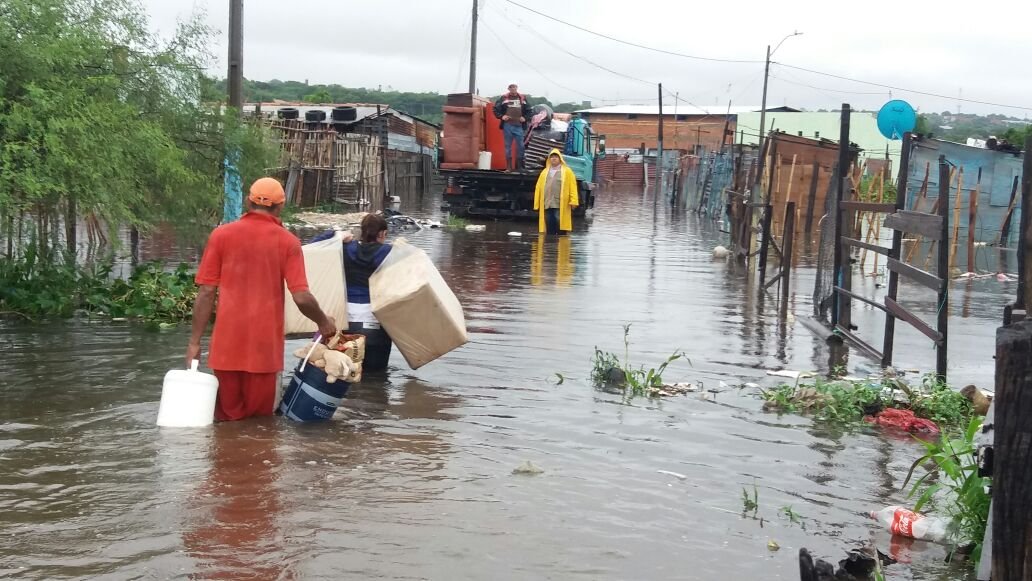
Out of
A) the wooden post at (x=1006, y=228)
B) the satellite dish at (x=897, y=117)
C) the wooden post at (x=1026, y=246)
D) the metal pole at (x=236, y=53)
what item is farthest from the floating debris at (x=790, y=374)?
the wooden post at (x=1006, y=228)

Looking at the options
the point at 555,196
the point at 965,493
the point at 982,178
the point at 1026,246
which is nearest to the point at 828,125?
the point at 982,178

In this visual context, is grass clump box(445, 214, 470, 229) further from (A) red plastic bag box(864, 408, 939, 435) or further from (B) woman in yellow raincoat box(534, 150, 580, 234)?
(A) red plastic bag box(864, 408, 939, 435)

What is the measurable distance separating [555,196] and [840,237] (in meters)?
13.9

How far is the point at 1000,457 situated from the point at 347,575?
2570mm

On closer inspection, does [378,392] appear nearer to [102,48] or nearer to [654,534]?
[654,534]

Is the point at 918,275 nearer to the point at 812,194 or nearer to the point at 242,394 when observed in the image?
the point at 242,394

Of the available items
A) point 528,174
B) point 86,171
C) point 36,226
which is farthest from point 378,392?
point 528,174

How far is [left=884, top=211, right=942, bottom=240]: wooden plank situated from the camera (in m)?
8.73

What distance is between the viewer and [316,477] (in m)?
6.09

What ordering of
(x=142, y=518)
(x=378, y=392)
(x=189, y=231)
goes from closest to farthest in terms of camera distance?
(x=142, y=518) < (x=378, y=392) < (x=189, y=231)

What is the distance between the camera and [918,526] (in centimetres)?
551

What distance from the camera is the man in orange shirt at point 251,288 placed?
675 cm

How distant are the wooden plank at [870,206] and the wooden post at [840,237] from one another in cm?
13

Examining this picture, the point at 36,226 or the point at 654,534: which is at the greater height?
the point at 36,226
